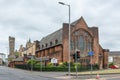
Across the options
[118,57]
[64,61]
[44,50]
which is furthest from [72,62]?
[118,57]

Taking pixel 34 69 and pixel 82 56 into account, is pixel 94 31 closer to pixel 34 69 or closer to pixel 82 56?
pixel 82 56

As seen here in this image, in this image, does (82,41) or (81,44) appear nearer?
(81,44)

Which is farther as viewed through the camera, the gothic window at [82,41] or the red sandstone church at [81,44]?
the gothic window at [82,41]

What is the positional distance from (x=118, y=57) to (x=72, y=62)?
70.1 meters

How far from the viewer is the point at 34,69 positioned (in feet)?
258

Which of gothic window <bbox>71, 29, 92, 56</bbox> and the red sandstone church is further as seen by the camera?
gothic window <bbox>71, 29, 92, 56</bbox>

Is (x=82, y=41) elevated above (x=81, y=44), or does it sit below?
above

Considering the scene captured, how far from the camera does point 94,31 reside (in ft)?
302

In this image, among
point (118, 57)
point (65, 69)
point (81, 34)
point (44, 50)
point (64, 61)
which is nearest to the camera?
point (65, 69)

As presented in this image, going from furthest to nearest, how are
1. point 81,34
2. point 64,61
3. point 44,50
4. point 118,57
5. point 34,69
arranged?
point 118,57 → point 44,50 → point 81,34 → point 64,61 → point 34,69

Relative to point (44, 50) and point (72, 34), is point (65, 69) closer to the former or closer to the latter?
point (72, 34)

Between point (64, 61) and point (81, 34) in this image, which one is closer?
point (64, 61)

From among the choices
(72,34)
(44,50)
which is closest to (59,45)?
(72,34)

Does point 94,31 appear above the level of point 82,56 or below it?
above
